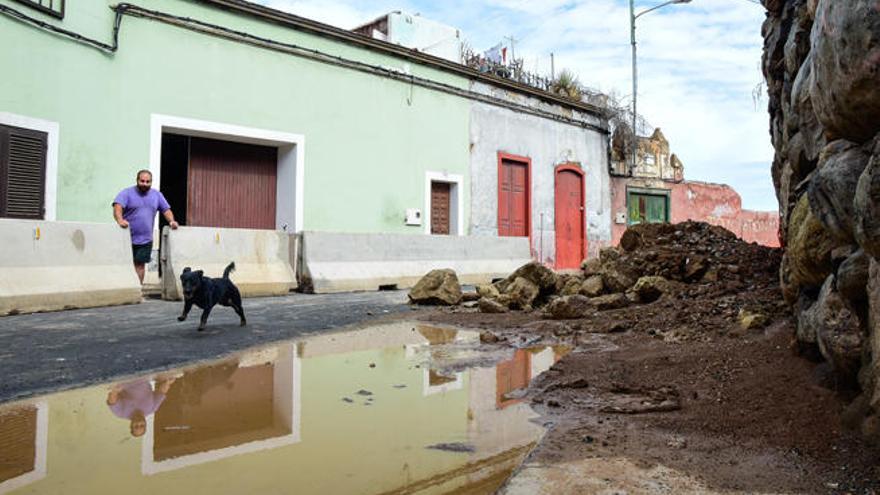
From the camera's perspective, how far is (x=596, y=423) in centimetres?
276

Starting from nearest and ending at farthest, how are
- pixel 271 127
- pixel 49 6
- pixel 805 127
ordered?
pixel 805 127 < pixel 49 6 < pixel 271 127

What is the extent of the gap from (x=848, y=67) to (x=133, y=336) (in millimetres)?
4941

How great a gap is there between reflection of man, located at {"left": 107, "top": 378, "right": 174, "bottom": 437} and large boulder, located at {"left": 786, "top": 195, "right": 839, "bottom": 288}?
10.5ft

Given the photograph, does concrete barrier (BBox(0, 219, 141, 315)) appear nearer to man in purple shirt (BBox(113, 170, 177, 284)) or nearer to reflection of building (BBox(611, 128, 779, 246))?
man in purple shirt (BBox(113, 170, 177, 284))

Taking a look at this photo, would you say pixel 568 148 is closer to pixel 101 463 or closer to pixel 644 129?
pixel 644 129

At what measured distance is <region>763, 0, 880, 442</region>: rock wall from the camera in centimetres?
183

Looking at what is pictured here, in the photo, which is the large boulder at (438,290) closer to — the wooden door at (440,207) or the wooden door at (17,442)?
the wooden door at (17,442)

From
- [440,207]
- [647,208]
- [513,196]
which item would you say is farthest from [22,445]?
[647,208]

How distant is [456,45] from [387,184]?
6.83m

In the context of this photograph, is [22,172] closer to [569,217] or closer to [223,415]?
[223,415]

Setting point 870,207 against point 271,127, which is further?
point 271,127

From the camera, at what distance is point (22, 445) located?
Result: 235cm

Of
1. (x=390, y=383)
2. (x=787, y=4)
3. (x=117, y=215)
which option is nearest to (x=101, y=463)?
(x=390, y=383)

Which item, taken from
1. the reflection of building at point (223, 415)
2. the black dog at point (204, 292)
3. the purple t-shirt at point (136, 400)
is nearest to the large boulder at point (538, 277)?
the black dog at point (204, 292)
